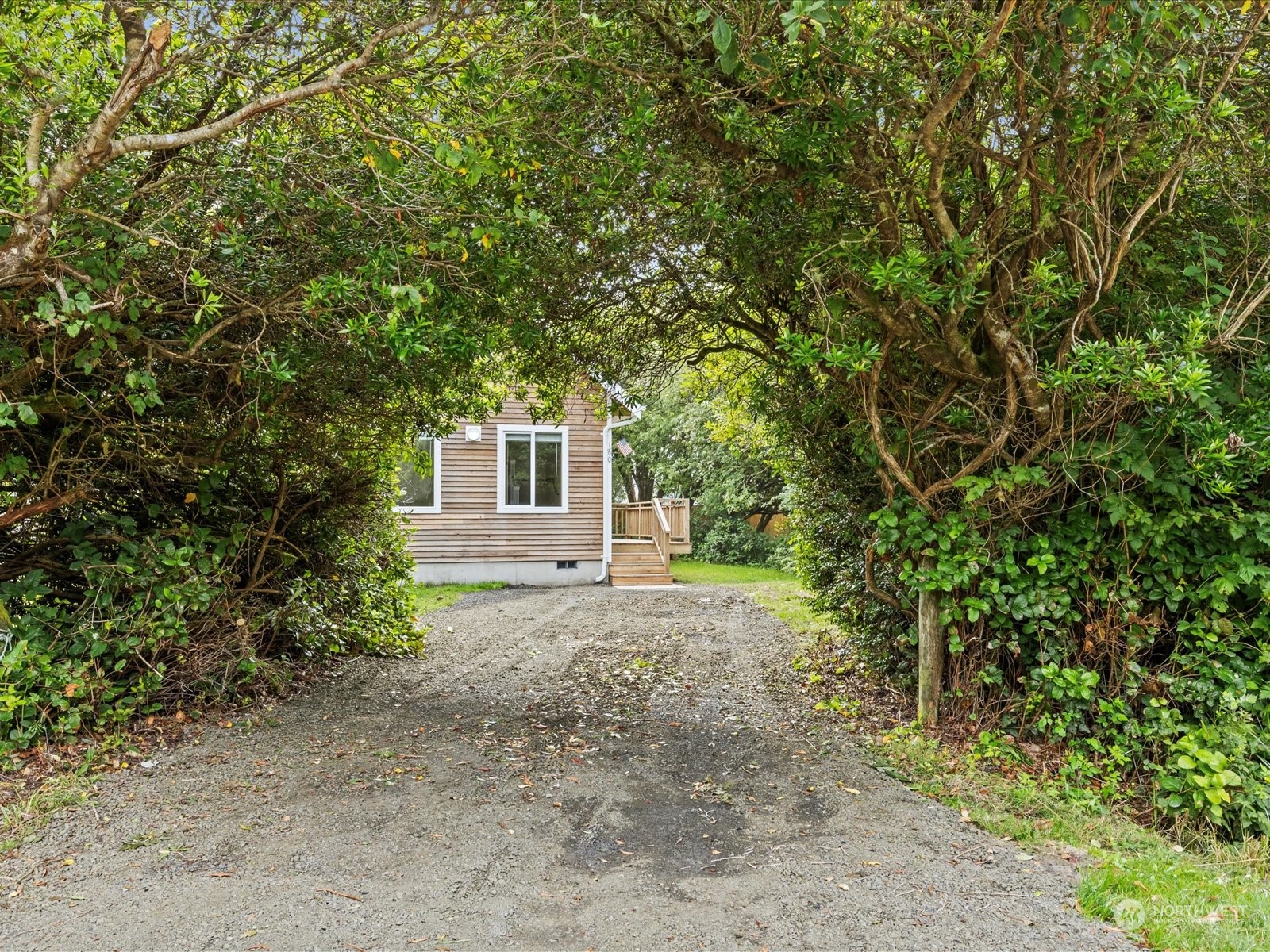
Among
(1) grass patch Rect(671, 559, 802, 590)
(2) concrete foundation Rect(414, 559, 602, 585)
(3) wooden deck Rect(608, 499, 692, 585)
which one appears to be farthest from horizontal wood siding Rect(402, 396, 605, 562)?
(1) grass patch Rect(671, 559, 802, 590)

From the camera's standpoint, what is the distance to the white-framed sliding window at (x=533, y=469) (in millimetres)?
14414

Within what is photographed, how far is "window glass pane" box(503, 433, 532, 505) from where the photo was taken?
14500mm

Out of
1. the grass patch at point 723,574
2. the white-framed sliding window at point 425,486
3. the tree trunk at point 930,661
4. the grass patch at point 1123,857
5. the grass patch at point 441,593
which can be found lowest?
the grass patch at point 723,574

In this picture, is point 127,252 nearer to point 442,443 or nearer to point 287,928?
point 287,928

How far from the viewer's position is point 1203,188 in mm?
4352

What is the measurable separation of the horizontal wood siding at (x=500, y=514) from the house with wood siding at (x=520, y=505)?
2cm

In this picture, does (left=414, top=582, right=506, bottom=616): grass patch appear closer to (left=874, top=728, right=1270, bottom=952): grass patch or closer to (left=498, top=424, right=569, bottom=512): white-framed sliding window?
(left=498, top=424, right=569, bottom=512): white-framed sliding window

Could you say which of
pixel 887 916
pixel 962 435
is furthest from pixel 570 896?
pixel 962 435

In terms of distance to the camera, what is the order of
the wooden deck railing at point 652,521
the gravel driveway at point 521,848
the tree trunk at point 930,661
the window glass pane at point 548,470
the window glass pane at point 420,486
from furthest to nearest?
the wooden deck railing at point 652,521
the window glass pane at point 548,470
the window glass pane at point 420,486
the tree trunk at point 930,661
the gravel driveway at point 521,848

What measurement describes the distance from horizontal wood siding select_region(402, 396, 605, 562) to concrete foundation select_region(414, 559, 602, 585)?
121 millimetres

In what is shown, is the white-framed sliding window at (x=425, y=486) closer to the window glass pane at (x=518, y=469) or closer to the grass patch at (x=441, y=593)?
the window glass pane at (x=518, y=469)

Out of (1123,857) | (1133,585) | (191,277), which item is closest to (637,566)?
(1133,585)

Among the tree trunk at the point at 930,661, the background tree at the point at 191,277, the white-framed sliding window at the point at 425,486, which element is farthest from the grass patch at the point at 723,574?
the background tree at the point at 191,277

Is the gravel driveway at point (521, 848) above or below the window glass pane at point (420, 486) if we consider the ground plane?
below
